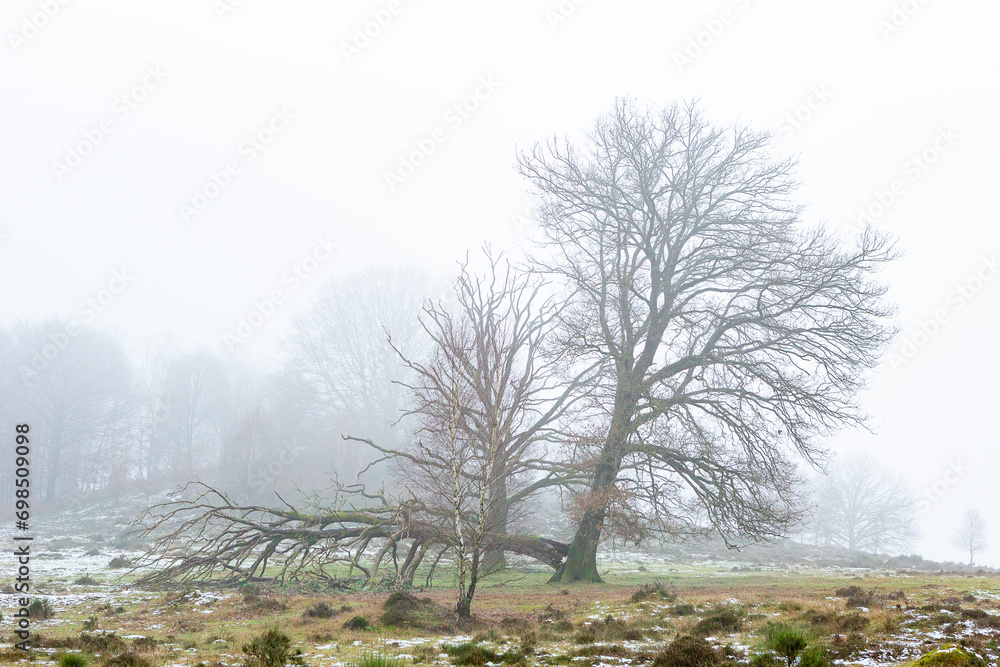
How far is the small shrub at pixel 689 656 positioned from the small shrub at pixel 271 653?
4695mm

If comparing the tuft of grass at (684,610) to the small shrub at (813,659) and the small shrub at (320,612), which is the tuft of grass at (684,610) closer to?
the small shrub at (813,659)

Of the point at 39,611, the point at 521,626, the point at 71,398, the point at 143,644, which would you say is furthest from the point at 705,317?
the point at 71,398

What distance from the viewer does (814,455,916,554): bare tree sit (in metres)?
59.6

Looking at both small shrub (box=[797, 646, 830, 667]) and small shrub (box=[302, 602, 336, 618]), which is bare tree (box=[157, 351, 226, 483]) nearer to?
small shrub (box=[302, 602, 336, 618])

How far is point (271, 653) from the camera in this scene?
7.46 metres

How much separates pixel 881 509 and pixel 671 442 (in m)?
57.2

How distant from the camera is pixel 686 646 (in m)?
7.62

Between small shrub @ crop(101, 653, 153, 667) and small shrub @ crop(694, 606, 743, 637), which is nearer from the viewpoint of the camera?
small shrub @ crop(101, 653, 153, 667)

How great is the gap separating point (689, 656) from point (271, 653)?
5.43 metres

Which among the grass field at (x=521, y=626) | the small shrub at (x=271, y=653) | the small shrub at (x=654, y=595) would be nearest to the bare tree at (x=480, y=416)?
the grass field at (x=521, y=626)

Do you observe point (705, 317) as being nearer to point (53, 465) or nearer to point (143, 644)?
point (143, 644)

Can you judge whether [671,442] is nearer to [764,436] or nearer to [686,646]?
[764,436]

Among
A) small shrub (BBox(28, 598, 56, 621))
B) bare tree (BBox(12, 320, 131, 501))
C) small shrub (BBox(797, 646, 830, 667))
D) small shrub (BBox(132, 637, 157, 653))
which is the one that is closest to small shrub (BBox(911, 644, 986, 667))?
small shrub (BBox(797, 646, 830, 667))

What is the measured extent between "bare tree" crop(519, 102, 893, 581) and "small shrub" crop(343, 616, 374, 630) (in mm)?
6739
